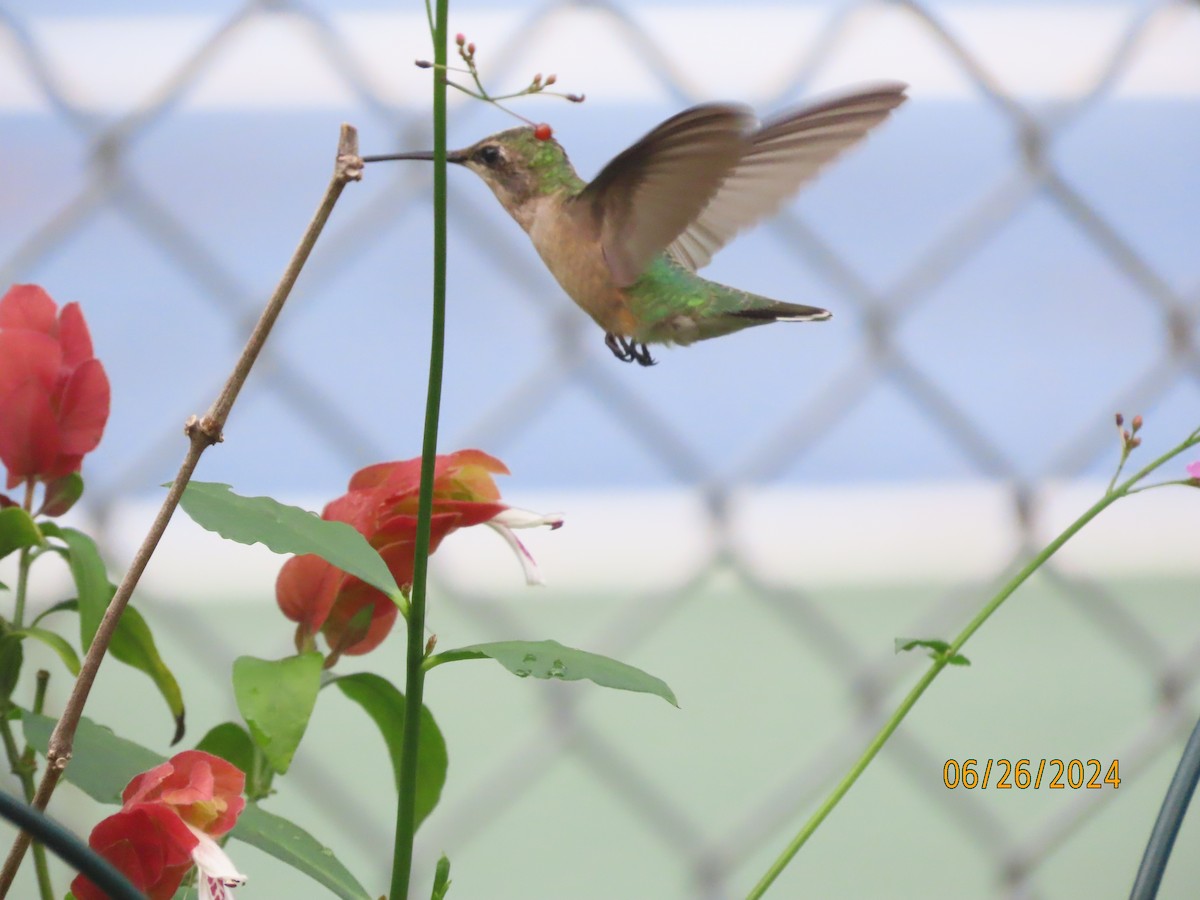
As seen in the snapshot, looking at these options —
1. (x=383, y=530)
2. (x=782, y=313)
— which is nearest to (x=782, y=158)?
(x=782, y=313)

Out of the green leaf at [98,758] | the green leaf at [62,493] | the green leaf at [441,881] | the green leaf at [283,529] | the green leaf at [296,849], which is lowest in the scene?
the green leaf at [441,881]

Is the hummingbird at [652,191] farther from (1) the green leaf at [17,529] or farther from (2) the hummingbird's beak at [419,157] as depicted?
(1) the green leaf at [17,529]

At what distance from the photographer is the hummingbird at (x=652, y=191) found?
1.00 ft

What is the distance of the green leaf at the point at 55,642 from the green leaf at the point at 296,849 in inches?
2.0

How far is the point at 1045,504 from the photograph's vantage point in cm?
99

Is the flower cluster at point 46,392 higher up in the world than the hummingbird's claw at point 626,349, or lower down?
lower down

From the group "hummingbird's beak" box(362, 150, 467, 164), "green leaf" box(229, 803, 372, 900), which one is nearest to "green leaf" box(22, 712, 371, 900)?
"green leaf" box(229, 803, 372, 900)

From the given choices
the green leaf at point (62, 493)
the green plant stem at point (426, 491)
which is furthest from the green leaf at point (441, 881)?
the green leaf at point (62, 493)

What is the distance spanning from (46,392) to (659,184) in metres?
0.15

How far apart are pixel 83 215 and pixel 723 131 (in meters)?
0.57

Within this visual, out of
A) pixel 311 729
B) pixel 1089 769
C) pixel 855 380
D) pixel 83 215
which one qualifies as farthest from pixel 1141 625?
pixel 83 215

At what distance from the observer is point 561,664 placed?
236 mm

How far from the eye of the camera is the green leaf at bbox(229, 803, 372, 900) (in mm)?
249

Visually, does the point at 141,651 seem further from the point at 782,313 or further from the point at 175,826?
the point at 782,313
